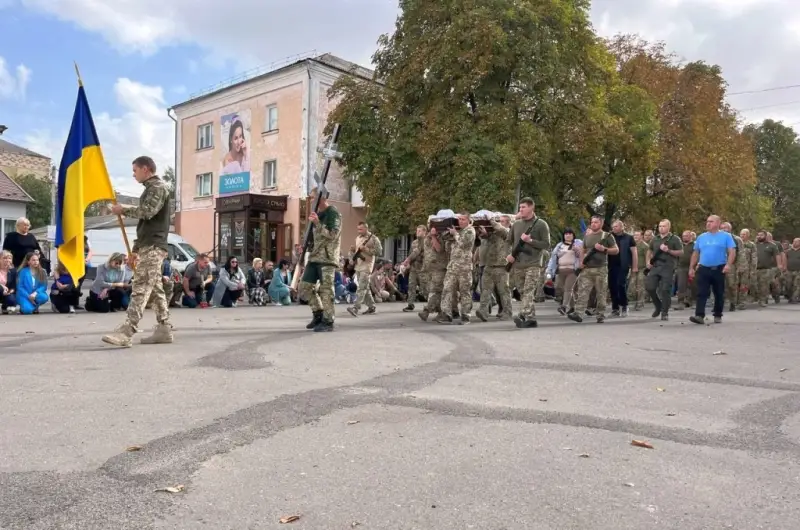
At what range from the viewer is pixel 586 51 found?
24438 millimetres

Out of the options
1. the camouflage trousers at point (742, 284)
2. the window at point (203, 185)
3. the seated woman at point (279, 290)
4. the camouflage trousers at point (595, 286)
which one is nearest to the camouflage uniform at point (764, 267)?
the camouflage trousers at point (742, 284)

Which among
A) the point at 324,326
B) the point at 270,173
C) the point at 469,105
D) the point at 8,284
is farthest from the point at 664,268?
the point at 270,173

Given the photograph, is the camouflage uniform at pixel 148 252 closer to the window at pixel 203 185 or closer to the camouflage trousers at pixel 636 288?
the camouflage trousers at pixel 636 288

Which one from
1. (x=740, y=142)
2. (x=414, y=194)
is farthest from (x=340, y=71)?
(x=740, y=142)

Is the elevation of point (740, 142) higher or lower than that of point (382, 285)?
higher

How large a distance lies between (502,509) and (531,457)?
799mm

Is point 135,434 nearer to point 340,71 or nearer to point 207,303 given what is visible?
point 207,303

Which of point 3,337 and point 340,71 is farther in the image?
point 340,71

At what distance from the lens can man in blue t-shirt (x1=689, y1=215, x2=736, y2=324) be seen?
38.7 feet

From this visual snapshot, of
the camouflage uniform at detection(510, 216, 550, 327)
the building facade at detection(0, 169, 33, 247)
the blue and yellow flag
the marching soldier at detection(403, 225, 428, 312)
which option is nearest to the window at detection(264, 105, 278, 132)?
the building facade at detection(0, 169, 33, 247)

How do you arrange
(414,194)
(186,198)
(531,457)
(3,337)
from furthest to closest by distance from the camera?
1. (186,198)
2. (414,194)
3. (3,337)
4. (531,457)

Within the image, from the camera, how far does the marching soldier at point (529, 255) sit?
35.3 feet

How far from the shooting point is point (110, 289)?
540 inches

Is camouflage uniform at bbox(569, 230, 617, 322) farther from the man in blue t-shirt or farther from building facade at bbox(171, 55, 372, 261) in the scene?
building facade at bbox(171, 55, 372, 261)
